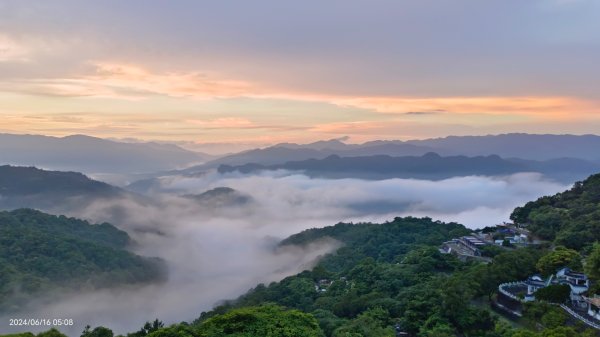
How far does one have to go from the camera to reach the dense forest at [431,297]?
13.2 m

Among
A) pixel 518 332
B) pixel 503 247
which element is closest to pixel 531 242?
pixel 503 247

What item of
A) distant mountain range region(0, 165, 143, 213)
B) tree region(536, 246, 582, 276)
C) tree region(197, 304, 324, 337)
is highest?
tree region(197, 304, 324, 337)

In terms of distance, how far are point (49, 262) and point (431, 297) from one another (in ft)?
139

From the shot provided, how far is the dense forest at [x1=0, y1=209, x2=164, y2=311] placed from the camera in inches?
1681

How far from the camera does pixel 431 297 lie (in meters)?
19.6

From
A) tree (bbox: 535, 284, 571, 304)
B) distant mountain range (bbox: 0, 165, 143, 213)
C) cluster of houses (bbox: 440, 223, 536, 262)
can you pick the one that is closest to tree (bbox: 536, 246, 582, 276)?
tree (bbox: 535, 284, 571, 304)

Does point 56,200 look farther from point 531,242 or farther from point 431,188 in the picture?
point 431,188

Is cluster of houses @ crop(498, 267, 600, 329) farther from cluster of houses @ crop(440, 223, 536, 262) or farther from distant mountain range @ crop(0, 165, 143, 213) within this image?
distant mountain range @ crop(0, 165, 143, 213)

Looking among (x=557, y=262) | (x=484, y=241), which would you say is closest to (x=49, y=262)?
(x=484, y=241)

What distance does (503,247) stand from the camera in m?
33.5

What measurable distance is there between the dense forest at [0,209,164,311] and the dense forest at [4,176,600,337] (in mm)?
22957

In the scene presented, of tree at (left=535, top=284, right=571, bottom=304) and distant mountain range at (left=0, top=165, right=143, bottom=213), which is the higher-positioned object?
tree at (left=535, top=284, right=571, bottom=304)

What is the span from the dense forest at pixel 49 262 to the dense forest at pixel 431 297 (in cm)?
2296

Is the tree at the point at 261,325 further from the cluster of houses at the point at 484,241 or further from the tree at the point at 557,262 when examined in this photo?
the cluster of houses at the point at 484,241
